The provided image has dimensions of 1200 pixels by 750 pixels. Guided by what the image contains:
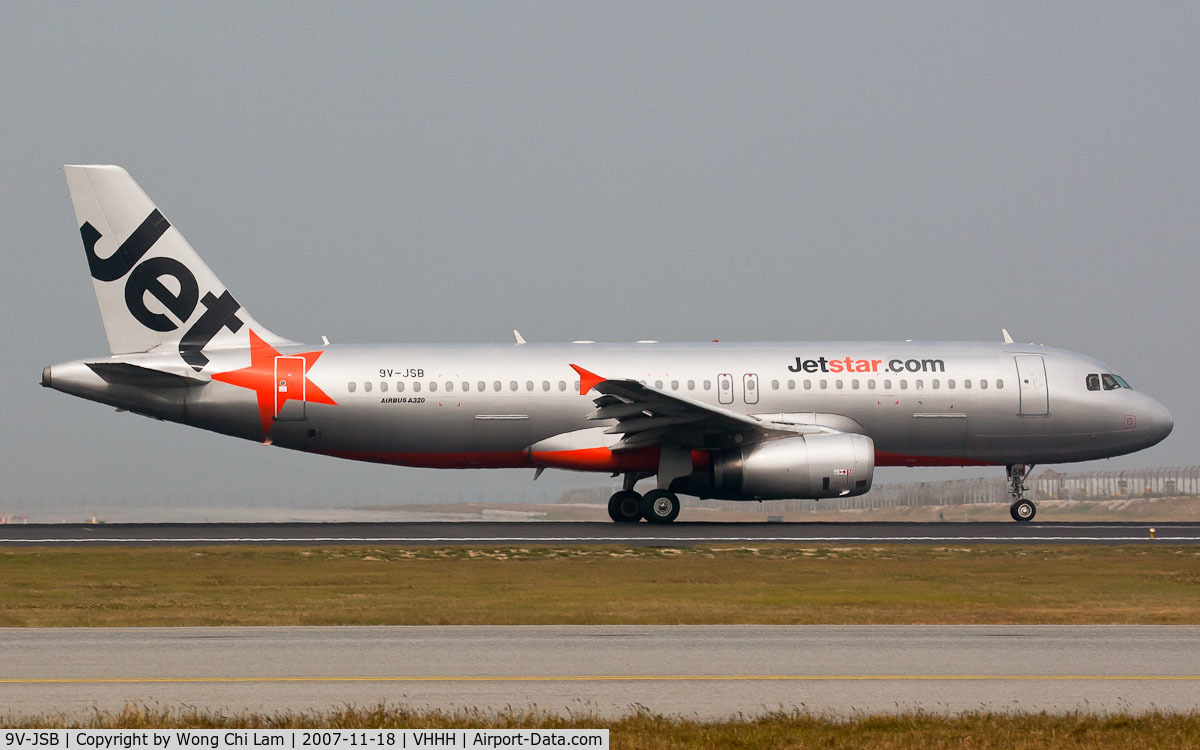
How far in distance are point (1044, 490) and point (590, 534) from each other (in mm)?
34153

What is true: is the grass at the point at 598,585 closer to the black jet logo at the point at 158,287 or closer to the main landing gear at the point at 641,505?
the main landing gear at the point at 641,505

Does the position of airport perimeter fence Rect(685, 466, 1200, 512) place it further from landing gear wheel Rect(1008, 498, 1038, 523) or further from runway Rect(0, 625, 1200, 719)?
runway Rect(0, 625, 1200, 719)

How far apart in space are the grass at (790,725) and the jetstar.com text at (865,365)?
83.7 ft

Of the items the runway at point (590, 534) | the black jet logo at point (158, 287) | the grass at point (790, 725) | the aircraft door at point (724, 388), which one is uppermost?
the black jet logo at point (158, 287)

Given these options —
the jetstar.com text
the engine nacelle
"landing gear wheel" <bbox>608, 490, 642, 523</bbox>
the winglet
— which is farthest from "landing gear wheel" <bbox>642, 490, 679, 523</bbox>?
the jetstar.com text

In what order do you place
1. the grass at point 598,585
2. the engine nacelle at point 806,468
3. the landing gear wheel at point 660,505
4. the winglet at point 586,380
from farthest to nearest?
the landing gear wheel at point 660,505, the winglet at point 586,380, the engine nacelle at point 806,468, the grass at point 598,585

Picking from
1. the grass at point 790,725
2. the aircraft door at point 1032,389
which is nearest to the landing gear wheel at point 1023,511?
the aircraft door at point 1032,389

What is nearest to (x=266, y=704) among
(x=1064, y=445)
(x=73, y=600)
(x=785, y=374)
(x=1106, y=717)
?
(x=1106, y=717)

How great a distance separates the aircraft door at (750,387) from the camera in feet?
117

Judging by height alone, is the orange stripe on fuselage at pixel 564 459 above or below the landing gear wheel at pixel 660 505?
above

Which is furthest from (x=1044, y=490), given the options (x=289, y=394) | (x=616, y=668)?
(x=616, y=668)

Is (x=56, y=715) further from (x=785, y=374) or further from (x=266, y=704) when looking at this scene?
(x=785, y=374)
